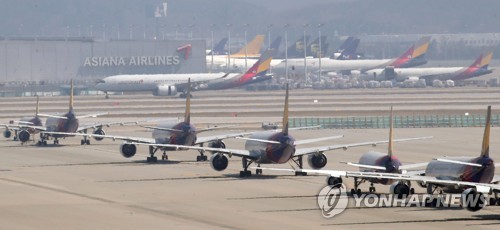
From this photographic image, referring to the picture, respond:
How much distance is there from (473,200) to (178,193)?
18.1 meters

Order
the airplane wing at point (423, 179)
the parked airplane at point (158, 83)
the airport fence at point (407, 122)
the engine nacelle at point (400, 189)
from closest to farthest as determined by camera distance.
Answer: the airplane wing at point (423, 179) → the engine nacelle at point (400, 189) → the airport fence at point (407, 122) → the parked airplane at point (158, 83)

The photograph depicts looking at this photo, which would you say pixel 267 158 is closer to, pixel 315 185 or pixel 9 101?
pixel 315 185

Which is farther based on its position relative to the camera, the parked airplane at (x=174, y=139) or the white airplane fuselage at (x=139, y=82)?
the white airplane fuselage at (x=139, y=82)

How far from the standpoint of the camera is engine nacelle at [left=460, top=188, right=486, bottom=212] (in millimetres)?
51031

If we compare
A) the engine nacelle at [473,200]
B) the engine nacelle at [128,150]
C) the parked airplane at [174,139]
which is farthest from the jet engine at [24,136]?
the engine nacelle at [473,200]

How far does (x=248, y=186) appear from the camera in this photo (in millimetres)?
67375

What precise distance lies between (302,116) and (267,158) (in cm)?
6787

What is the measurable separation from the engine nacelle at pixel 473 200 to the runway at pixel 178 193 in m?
0.70

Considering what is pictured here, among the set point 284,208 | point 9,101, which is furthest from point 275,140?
point 9,101

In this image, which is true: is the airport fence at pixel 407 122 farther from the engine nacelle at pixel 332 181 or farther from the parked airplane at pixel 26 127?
the engine nacelle at pixel 332 181

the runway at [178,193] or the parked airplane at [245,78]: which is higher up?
the parked airplane at [245,78]

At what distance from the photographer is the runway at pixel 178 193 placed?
53031 mm

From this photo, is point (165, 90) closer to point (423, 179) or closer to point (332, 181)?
point (332, 181)

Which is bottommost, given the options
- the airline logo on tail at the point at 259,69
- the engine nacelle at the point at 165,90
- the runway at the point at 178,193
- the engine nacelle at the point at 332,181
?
the runway at the point at 178,193
